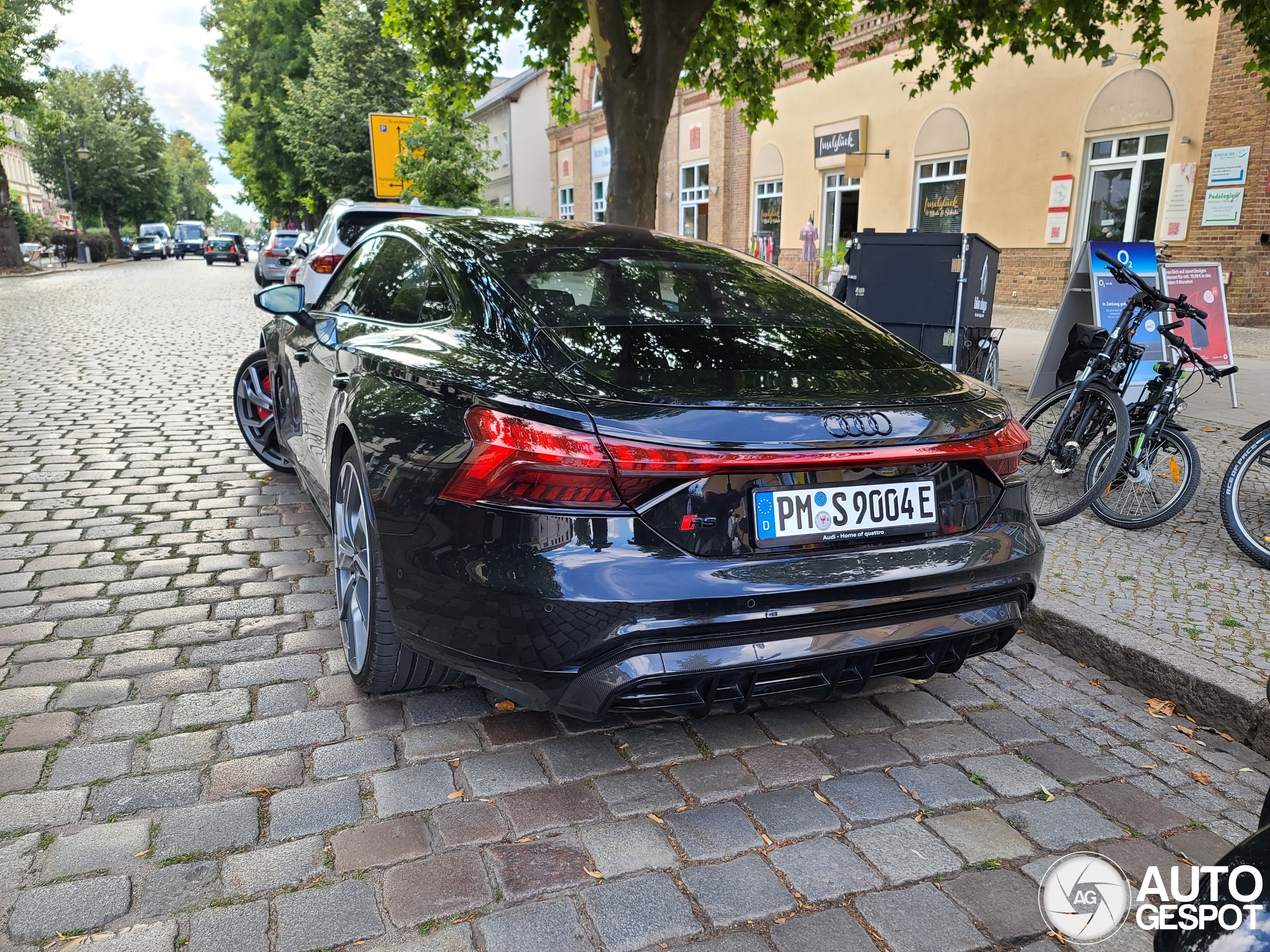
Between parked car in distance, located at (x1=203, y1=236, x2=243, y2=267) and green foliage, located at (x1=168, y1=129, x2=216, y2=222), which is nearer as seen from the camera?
parked car in distance, located at (x1=203, y1=236, x2=243, y2=267)

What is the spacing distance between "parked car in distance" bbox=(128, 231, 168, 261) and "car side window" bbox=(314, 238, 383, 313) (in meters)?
63.2

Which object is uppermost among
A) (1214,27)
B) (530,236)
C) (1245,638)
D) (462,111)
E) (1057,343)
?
(1214,27)

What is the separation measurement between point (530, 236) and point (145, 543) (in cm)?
264

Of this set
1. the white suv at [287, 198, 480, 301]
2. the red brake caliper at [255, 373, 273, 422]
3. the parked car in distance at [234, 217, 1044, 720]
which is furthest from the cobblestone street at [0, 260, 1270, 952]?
the white suv at [287, 198, 480, 301]

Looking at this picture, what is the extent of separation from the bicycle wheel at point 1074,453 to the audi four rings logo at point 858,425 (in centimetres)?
297

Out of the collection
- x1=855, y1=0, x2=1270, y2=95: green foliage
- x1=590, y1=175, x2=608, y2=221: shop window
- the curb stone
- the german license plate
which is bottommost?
the curb stone

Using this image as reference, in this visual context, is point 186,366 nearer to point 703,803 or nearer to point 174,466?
point 174,466

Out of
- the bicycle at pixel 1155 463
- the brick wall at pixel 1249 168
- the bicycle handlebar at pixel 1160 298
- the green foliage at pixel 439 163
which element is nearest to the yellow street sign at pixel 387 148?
the green foliage at pixel 439 163

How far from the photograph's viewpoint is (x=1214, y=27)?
1455 cm

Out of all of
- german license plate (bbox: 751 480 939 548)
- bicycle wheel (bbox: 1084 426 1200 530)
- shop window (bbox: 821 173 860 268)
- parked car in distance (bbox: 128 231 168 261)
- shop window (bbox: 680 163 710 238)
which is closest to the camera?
german license plate (bbox: 751 480 939 548)

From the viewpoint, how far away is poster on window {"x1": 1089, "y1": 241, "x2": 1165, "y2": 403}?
730 cm

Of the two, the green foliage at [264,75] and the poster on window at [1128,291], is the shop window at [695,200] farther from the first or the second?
the poster on window at [1128,291]

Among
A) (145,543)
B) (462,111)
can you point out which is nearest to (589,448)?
(145,543)

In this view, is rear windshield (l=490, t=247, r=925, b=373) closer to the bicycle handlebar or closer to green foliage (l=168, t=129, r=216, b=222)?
the bicycle handlebar
